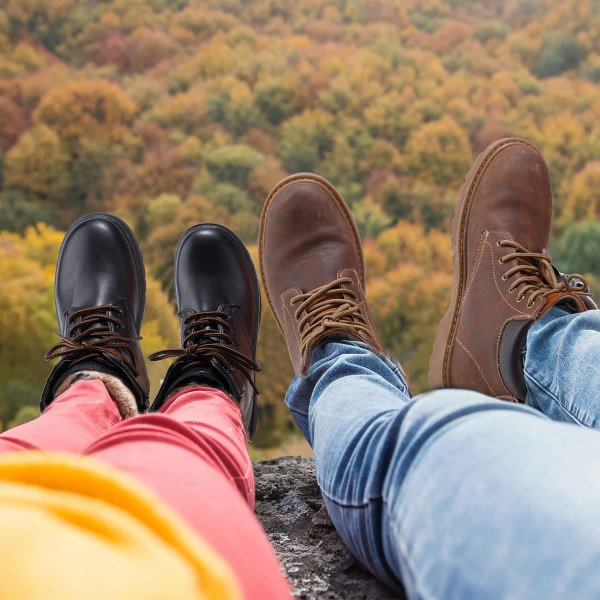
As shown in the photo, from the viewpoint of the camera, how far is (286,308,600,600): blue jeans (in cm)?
30

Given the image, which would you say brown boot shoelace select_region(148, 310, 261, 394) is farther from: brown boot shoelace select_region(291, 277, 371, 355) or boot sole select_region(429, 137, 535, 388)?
boot sole select_region(429, 137, 535, 388)

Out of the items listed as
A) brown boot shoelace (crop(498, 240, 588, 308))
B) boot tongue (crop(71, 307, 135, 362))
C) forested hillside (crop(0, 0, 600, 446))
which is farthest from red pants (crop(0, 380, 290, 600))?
forested hillside (crop(0, 0, 600, 446))

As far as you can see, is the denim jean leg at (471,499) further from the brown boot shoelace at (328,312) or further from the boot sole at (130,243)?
the boot sole at (130,243)

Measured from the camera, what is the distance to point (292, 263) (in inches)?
43.9

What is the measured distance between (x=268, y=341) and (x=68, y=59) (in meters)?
1.00

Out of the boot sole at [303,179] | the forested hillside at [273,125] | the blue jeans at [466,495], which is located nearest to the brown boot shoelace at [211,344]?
the boot sole at [303,179]

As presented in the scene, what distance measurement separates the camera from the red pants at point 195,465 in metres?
0.32

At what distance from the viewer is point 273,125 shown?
5.55 ft

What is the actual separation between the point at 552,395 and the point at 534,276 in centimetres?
26

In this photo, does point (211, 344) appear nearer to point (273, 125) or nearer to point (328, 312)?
point (328, 312)

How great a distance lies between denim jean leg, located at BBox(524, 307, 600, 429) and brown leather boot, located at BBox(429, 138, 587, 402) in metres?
0.03

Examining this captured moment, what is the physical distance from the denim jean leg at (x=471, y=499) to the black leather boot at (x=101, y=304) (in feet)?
1.63

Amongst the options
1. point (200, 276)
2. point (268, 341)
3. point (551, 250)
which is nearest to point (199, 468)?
point (200, 276)

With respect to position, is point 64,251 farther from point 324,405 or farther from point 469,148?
point 469,148
